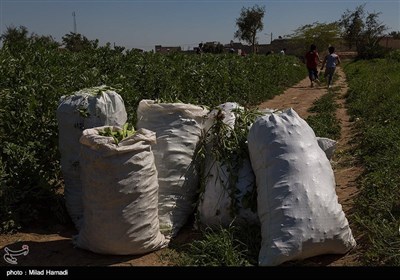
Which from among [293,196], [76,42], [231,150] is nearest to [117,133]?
[231,150]

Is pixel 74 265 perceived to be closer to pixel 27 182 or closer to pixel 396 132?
pixel 27 182

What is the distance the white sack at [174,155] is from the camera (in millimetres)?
3709

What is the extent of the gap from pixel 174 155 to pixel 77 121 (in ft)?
2.89

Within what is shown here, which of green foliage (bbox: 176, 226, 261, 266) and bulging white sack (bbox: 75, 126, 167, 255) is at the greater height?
bulging white sack (bbox: 75, 126, 167, 255)

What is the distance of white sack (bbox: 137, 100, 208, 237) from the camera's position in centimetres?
371

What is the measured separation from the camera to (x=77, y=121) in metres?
3.81

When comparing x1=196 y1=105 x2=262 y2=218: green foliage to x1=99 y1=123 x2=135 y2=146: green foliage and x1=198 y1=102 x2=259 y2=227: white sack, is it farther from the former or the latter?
x1=99 y1=123 x2=135 y2=146: green foliage

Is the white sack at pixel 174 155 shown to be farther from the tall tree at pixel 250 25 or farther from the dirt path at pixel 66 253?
the tall tree at pixel 250 25

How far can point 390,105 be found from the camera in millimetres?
8664

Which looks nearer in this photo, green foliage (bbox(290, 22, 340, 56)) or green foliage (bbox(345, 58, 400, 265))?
green foliage (bbox(345, 58, 400, 265))

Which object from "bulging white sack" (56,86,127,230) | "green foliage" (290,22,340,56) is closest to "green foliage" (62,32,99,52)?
"bulging white sack" (56,86,127,230)

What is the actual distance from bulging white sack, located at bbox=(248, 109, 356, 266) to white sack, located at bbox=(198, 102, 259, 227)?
157mm

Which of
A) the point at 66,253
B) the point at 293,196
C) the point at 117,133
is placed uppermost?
the point at 117,133

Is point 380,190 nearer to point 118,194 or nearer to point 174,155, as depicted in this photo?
point 174,155
